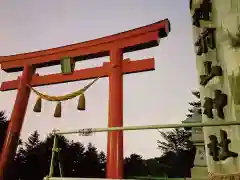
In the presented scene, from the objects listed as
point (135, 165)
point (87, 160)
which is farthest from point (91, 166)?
point (135, 165)

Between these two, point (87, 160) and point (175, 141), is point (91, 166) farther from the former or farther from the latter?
point (175, 141)

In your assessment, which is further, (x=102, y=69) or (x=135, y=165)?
(x=135, y=165)

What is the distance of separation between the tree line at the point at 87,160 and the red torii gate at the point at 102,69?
1034cm

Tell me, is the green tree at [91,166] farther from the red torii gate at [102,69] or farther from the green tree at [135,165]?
the red torii gate at [102,69]

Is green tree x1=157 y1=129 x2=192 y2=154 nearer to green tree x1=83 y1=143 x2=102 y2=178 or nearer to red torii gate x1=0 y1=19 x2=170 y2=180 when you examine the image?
green tree x1=83 y1=143 x2=102 y2=178

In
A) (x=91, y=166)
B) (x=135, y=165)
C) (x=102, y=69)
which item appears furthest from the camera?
(x=135, y=165)

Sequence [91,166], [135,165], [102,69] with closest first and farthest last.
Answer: [102,69], [91,166], [135,165]

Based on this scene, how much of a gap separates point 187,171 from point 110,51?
1673 centimetres

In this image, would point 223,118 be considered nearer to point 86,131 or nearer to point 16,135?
point 86,131

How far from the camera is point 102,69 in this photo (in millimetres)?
6828

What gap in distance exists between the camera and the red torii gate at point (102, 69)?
569 centimetres

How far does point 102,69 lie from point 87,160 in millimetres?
17822

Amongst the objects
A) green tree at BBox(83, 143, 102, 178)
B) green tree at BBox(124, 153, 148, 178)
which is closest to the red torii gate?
green tree at BBox(83, 143, 102, 178)

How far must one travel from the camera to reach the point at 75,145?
80.0ft
